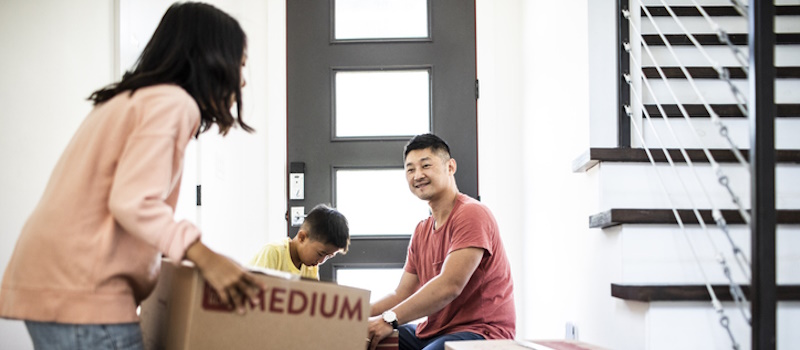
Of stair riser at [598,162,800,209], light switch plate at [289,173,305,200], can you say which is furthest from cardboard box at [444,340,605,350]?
light switch plate at [289,173,305,200]

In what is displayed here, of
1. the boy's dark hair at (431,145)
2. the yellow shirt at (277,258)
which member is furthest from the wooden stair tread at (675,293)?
the yellow shirt at (277,258)

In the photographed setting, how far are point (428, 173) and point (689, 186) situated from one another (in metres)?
0.79

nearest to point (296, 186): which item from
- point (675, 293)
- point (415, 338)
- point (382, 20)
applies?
point (382, 20)

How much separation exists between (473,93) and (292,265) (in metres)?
1.51

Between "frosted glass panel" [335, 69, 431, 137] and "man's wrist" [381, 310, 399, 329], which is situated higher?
"frosted glass panel" [335, 69, 431, 137]

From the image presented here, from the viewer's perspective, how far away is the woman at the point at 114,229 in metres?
1.09

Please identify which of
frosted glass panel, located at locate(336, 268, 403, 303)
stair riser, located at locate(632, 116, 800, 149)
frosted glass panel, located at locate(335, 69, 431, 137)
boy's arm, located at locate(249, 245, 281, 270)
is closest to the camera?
stair riser, located at locate(632, 116, 800, 149)

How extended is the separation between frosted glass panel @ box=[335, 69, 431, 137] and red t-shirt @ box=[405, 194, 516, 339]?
1.35 m

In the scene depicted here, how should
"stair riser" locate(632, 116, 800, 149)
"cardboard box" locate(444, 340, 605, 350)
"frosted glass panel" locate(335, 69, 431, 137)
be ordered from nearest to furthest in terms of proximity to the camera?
"cardboard box" locate(444, 340, 605, 350)
"stair riser" locate(632, 116, 800, 149)
"frosted glass panel" locate(335, 69, 431, 137)

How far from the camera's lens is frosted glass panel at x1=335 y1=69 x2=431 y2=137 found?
3.76 meters

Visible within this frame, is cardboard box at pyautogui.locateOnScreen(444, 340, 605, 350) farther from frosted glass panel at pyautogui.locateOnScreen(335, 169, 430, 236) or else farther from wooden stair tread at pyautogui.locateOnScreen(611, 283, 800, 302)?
frosted glass panel at pyautogui.locateOnScreen(335, 169, 430, 236)

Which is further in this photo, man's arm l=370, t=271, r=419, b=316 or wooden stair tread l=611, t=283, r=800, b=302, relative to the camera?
man's arm l=370, t=271, r=419, b=316

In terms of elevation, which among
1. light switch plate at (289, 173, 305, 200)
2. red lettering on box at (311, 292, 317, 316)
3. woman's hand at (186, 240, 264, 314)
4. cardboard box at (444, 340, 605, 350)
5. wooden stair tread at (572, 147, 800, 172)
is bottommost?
cardboard box at (444, 340, 605, 350)

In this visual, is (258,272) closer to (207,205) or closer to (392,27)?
(207,205)
